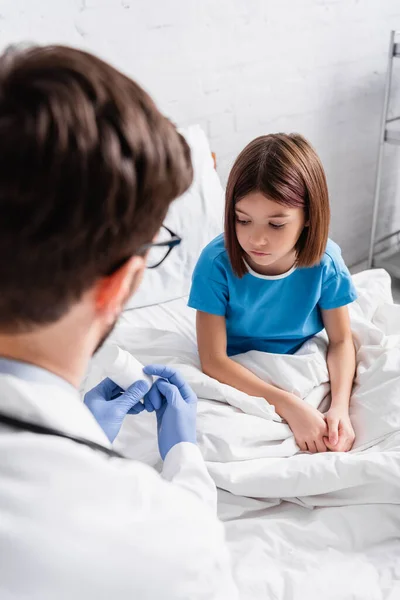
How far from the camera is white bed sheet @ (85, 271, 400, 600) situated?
35.4 inches

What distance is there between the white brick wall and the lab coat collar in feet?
4.04

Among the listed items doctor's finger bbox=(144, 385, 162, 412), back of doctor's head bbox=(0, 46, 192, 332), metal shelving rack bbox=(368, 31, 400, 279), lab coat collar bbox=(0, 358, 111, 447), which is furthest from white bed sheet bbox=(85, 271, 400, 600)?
metal shelving rack bbox=(368, 31, 400, 279)

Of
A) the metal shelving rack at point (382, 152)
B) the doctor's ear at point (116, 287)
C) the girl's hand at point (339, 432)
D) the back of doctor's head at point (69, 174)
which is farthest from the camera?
the metal shelving rack at point (382, 152)

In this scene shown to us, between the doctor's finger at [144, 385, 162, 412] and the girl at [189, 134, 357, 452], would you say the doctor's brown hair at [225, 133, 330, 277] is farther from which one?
the doctor's finger at [144, 385, 162, 412]

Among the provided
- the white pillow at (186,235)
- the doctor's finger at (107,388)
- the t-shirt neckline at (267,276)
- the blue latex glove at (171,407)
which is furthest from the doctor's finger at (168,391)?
the white pillow at (186,235)

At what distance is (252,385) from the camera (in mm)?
1238

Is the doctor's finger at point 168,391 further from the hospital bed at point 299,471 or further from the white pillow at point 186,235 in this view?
the white pillow at point 186,235

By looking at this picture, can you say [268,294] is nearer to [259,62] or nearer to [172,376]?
[172,376]

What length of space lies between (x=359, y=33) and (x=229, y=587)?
216 centimetres

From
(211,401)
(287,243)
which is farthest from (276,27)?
(211,401)

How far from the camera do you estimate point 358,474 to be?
0.99 m

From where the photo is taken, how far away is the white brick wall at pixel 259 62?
5.41 feet

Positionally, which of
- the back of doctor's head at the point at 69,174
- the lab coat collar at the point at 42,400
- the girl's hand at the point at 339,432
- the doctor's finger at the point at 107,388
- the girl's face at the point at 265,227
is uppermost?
the back of doctor's head at the point at 69,174

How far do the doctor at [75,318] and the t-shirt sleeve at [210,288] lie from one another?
661 millimetres
